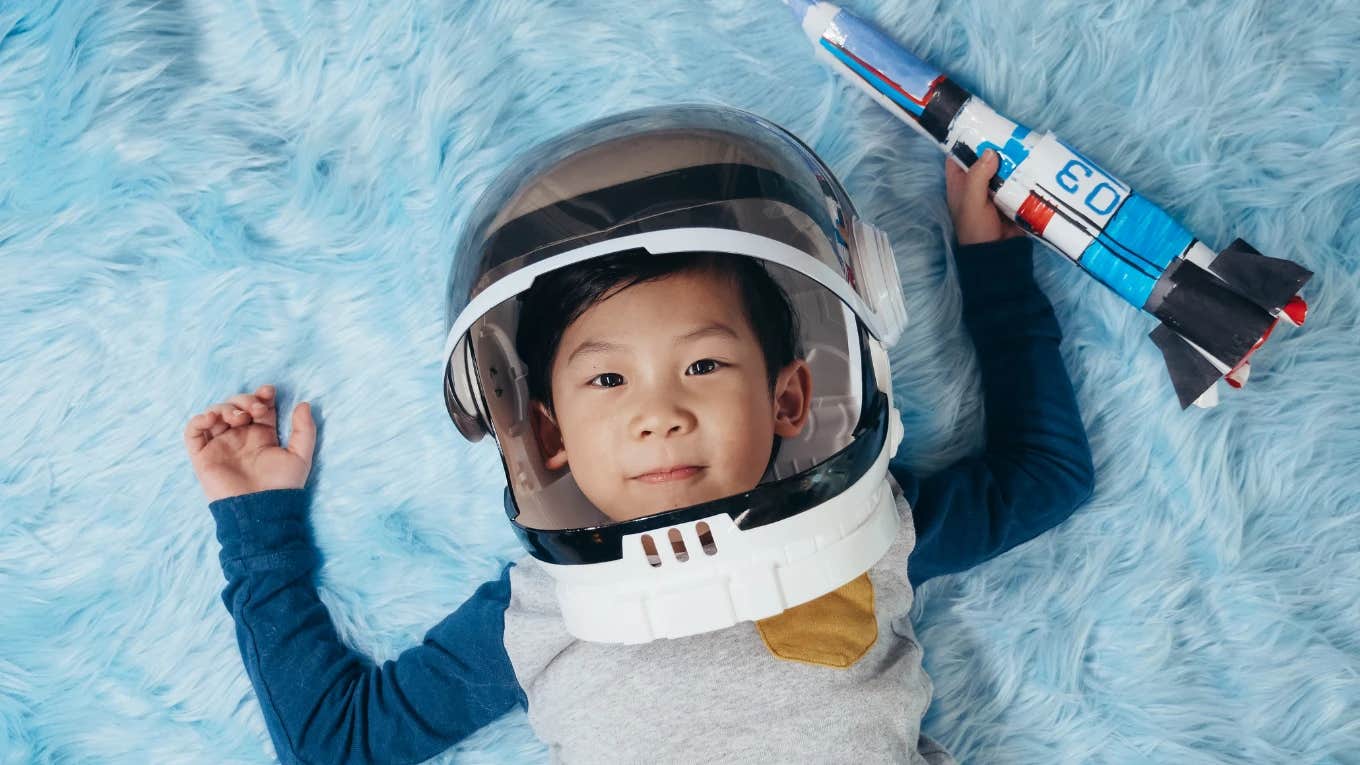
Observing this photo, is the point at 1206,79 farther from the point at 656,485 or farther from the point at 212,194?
the point at 212,194

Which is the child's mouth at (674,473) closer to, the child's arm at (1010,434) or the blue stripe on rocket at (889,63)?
the child's arm at (1010,434)

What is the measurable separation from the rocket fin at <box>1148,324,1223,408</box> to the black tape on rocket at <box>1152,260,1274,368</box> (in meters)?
0.02

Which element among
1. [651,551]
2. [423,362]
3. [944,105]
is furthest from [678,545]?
[944,105]

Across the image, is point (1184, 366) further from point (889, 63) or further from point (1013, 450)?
point (889, 63)

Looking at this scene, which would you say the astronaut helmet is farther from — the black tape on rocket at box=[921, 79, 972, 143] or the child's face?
the black tape on rocket at box=[921, 79, 972, 143]

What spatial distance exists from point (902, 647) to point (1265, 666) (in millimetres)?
381

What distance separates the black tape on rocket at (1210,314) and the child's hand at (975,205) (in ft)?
0.52

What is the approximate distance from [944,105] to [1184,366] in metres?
0.34

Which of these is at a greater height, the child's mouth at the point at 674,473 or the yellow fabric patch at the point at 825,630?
the child's mouth at the point at 674,473

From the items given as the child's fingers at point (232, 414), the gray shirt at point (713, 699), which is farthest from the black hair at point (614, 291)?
the child's fingers at point (232, 414)

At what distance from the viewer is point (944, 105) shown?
992 mm

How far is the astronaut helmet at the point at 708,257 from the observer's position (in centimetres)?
77

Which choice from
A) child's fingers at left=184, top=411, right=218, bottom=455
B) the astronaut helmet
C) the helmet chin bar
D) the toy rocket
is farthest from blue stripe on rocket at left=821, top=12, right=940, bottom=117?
child's fingers at left=184, top=411, right=218, bottom=455

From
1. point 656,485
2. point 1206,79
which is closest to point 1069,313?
point 1206,79
